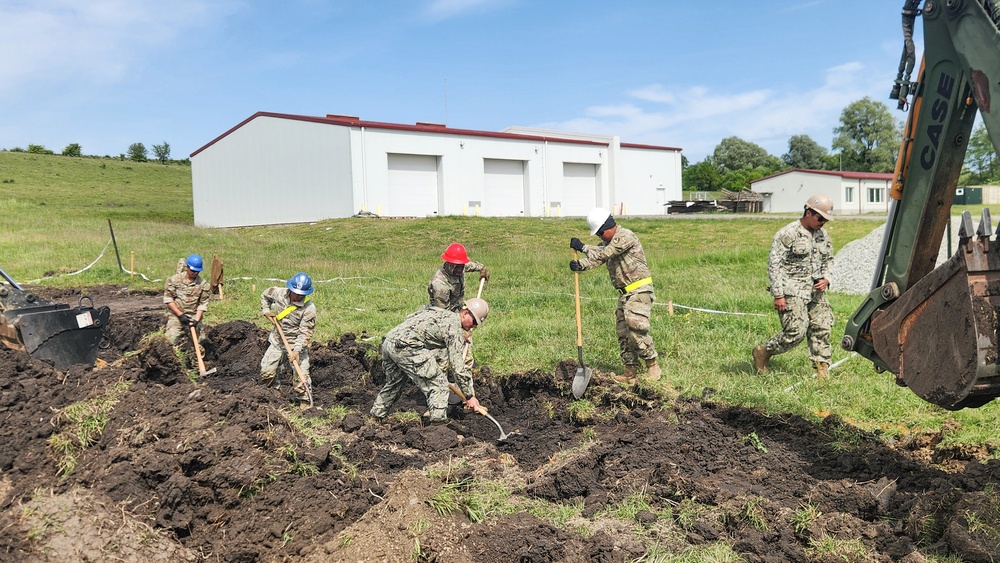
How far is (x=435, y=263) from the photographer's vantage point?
18.6 meters

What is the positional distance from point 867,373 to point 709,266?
8.88 metres

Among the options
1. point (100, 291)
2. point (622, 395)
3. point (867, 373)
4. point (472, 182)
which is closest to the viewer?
point (622, 395)

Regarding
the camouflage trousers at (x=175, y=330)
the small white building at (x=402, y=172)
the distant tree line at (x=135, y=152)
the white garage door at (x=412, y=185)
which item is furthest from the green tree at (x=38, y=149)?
the camouflage trousers at (x=175, y=330)

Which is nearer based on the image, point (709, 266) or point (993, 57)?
point (993, 57)

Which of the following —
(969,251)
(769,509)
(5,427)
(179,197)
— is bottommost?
(769,509)

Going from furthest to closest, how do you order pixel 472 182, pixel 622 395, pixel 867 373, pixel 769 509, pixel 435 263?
pixel 472 182 < pixel 435 263 < pixel 867 373 < pixel 622 395 < pixel 769 509

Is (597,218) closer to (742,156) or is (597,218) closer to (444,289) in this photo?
(444,289)

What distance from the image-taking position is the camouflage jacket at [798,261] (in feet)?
24.2

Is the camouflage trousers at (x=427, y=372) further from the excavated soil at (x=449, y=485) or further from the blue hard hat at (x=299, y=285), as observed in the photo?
the blue hard hat at (x=299, y=285)

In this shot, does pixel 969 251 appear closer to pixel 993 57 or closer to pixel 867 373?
pixel 993 57

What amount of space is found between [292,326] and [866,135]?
77695 millimetres

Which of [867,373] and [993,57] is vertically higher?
[993,57]

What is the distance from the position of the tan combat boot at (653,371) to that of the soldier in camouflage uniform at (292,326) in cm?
369

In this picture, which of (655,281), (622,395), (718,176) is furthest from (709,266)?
(718,176)
